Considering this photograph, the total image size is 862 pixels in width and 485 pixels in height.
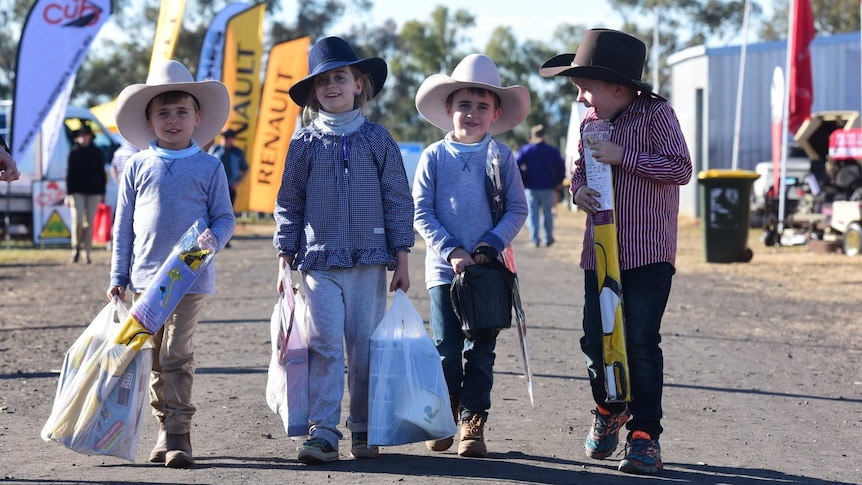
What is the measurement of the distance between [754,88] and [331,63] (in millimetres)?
29956

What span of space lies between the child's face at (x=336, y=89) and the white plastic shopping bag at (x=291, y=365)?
2.70 feet

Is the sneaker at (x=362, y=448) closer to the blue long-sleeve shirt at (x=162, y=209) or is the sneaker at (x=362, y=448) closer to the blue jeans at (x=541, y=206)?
the blue long-sleeve shirt at (x=162, y=209)

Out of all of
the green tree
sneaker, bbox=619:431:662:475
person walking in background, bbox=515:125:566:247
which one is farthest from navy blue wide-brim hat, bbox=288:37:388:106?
the green tree

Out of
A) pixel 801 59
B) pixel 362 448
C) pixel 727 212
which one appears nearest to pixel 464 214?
pixel 362 448

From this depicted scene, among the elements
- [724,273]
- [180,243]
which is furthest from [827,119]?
[180,243]

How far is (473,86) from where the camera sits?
6.12m

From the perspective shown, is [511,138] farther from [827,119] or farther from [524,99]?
[524,99]

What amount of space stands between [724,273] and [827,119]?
5.98 m

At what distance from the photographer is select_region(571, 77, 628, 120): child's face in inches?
220

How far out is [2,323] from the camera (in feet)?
39.2

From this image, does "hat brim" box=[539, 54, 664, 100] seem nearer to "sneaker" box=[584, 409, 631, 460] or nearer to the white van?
"sneaker" box=[584, 409, 631, 460]

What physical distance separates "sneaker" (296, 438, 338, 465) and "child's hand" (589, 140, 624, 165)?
5.50 ft

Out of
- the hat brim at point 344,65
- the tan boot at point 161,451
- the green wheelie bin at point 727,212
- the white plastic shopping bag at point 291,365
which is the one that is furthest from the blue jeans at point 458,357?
the green wheelie bin at point 727,212

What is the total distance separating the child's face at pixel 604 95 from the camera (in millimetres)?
5594
